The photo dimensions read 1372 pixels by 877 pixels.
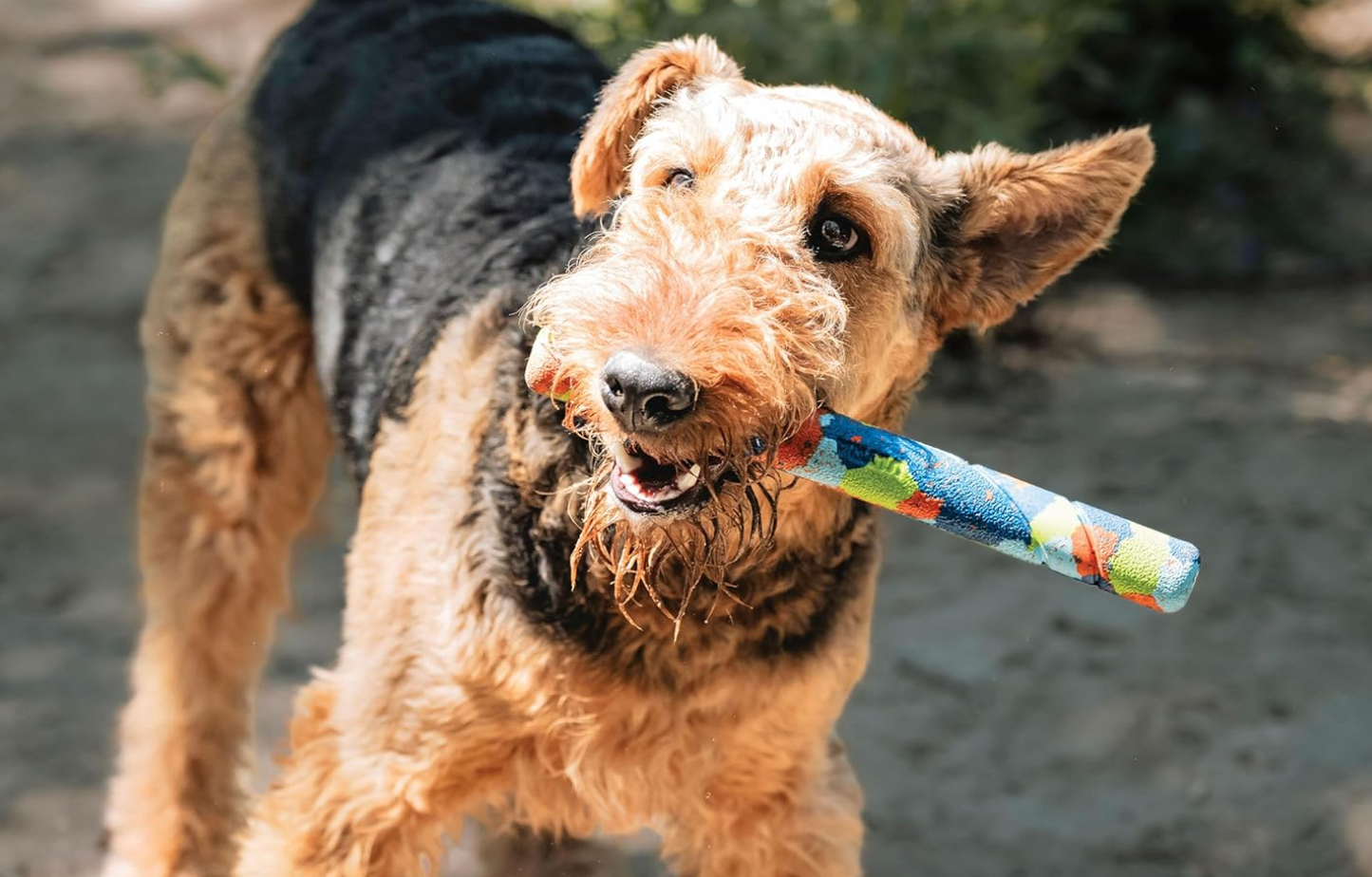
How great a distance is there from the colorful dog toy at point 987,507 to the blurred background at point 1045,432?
158 cm

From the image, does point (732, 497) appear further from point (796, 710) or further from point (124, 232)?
point (124, 232)

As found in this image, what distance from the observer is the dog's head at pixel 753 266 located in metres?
2.17

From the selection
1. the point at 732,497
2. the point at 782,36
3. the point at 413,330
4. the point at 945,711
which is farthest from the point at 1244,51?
the point at 732,497

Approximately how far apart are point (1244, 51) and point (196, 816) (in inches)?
228

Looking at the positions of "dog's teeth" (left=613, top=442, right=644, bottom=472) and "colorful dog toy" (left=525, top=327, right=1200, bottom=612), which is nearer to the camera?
"dog's teeth" (left=613, top=442, right=644, bottom=472)

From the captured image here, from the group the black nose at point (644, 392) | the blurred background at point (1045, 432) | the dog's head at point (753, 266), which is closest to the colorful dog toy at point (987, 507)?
the dog's head at point (753, 266)

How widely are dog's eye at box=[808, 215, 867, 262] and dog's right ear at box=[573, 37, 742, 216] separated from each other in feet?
1.51

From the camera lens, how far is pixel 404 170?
350cm

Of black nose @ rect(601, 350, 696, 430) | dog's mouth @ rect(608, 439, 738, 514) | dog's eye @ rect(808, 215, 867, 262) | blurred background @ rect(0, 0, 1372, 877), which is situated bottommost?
blurred background @ rect(0, 0, 1372, 877)

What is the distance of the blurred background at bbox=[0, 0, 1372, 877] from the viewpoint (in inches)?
156

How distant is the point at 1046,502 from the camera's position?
2.47m

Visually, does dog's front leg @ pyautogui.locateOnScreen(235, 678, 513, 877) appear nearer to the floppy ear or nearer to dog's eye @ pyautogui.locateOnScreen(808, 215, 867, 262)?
dog's eye @ pyautogui.locateOnScreen(808, 215, 867, 262)

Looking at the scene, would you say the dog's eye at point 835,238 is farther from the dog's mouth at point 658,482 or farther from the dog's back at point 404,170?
the dog's back at point 404,170

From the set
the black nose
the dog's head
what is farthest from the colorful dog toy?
the black nose
